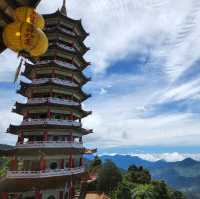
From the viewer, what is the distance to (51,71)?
102 feet

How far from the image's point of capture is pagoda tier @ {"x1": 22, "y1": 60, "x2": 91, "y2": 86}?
3052 cm

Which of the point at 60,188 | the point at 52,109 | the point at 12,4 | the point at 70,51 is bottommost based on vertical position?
the point at 60,188

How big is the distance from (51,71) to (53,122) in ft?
24.5

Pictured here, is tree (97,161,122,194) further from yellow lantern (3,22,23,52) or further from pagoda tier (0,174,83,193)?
yellow lantern (3,22,23,52)

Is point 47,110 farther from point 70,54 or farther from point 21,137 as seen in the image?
point 70,54

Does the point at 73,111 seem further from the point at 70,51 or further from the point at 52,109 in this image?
the point at 70,51

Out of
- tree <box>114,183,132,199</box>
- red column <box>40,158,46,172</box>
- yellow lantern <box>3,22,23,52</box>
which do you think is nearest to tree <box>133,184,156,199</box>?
tree <box>114,183,132,199</box>

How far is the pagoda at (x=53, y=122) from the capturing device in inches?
952

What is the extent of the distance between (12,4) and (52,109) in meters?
23.7

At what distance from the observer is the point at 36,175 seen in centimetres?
2342

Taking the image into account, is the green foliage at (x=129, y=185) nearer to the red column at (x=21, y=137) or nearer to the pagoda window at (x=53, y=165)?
the pagoda window at (x=53, y=165)

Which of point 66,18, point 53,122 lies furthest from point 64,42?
point 53,122

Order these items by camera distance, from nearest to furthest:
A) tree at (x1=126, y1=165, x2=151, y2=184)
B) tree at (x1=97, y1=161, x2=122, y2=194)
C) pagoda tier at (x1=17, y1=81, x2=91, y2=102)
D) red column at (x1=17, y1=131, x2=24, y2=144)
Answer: red column at (x1=17, y1=131, x2=24, y2=144) → pagoda tier at (x1=17, y1=81, x2=91, y2=102) → tree at (x1=97, y1=161, x2=122, y2=194) → tree at (x1=126, y1=165, x2=151, y2=184)

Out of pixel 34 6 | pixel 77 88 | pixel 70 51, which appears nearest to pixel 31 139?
pixel 77 88
